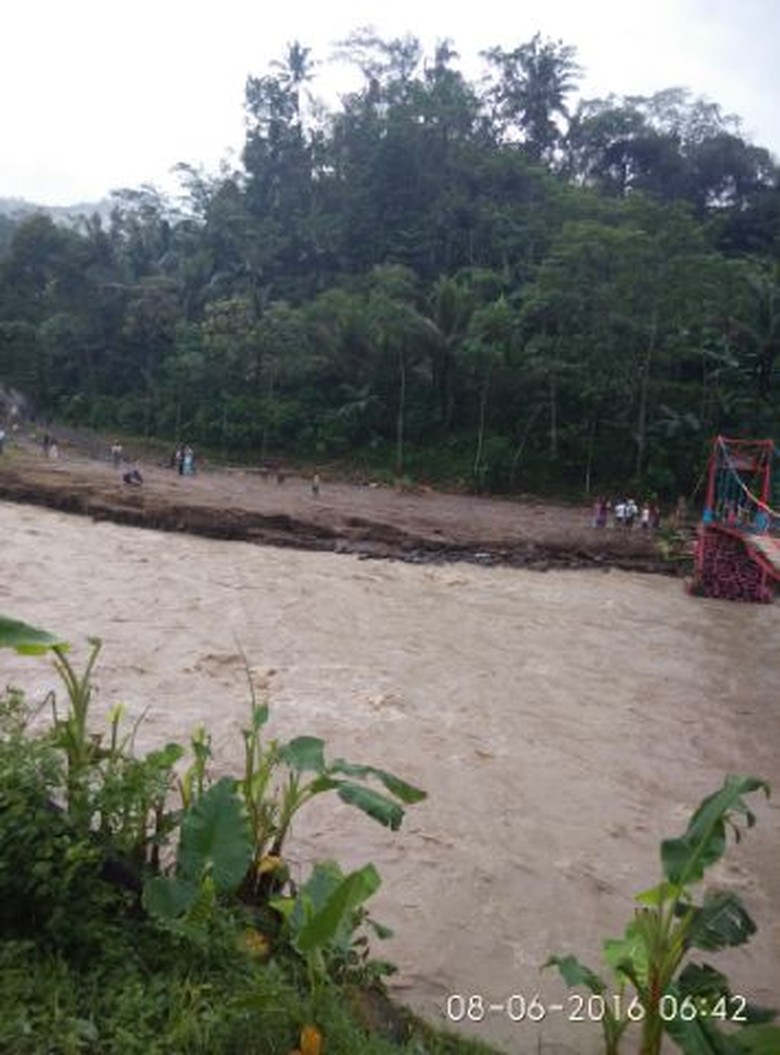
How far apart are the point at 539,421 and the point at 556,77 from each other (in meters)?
22.0

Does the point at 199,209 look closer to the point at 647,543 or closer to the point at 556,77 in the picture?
the point at 556,77

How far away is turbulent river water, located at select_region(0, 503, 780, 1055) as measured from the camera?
5.39 meters

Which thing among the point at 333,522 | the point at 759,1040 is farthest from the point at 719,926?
the point at 333,522

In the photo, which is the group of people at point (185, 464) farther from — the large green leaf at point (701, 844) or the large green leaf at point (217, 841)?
the large green leaf at point (701, 844)

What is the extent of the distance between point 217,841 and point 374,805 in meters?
0.72

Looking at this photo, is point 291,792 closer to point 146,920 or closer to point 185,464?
point 146,920

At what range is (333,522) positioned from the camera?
64.1 feet

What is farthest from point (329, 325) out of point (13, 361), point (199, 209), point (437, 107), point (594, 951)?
point (594, 951)

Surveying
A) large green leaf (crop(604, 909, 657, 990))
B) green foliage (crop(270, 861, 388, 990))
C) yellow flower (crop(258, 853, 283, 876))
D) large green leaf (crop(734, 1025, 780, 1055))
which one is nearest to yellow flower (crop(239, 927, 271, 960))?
green foliage (crop(270, 861, 388, 990))

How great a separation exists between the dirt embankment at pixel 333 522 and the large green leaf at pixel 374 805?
13972 millimetres

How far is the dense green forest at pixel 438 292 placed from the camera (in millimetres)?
25953

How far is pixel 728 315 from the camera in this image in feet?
84.5

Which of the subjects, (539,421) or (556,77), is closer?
(539,421)

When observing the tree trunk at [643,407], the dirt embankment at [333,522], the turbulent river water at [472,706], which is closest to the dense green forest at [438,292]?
the tree trunk at [643,407]
